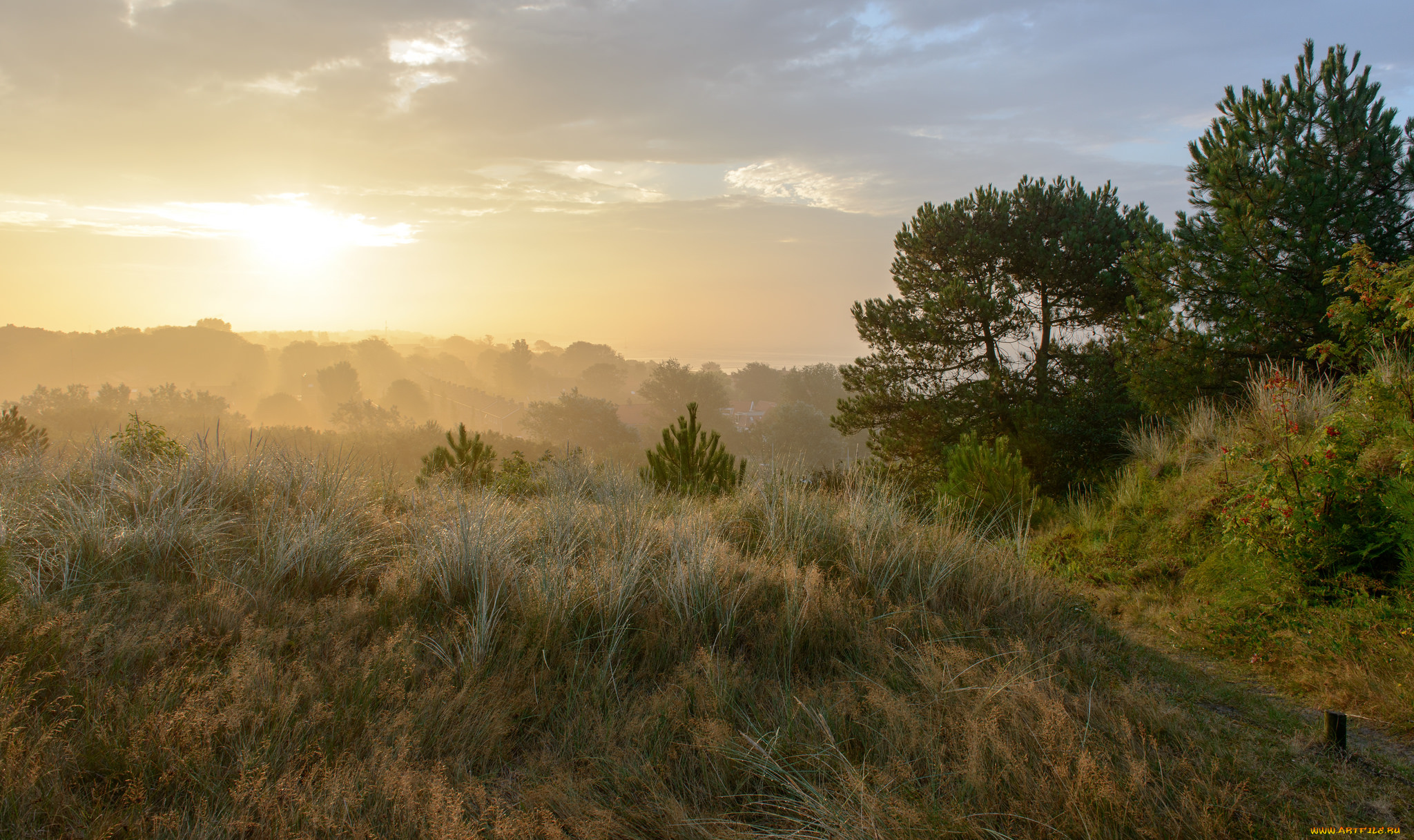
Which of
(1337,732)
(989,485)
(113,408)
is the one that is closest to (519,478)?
(989,485)

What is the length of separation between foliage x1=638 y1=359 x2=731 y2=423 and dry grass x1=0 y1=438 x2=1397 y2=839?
64898mm

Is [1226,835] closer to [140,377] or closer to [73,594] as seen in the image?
[73,594]

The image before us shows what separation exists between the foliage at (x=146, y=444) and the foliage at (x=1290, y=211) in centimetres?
1330

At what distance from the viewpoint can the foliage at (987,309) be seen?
14109mm

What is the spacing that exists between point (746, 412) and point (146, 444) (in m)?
73.4

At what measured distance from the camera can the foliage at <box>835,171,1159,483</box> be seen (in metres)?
14.1

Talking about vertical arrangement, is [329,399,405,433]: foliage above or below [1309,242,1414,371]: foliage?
below

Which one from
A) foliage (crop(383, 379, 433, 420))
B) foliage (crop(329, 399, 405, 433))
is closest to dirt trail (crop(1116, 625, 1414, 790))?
foliage (crop(329, 399, 405, 433))

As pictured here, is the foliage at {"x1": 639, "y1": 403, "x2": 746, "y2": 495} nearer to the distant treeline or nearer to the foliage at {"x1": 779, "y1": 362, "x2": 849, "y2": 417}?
the distant treeline

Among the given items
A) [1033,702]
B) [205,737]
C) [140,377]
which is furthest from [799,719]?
[140,377]

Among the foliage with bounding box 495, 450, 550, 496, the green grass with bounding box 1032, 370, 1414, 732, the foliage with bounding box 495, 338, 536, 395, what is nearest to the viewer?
the green grass with bounding box 1032, 370, 1414, 732

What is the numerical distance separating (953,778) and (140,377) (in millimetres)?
136010

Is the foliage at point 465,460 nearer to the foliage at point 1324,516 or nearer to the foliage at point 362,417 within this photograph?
the foliage at point 1324,516

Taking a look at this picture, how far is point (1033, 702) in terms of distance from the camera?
2982mm
